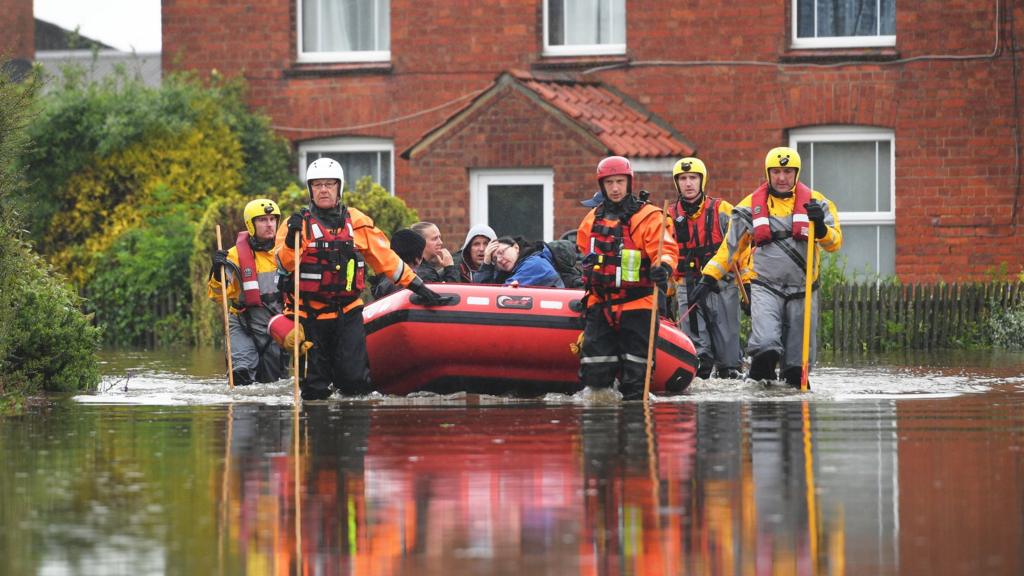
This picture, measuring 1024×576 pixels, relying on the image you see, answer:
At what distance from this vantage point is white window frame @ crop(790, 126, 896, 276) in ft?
82.5

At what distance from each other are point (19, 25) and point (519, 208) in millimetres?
26326

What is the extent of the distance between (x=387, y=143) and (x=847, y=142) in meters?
5.96

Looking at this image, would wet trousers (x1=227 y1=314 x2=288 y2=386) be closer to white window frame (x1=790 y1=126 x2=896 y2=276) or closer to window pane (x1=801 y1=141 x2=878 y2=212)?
white window frame (x1=790 y1=126 x2=896 y2=276)

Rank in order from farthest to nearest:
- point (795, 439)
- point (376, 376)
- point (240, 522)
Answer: point (376, 376) < point (795, 439) < point (240, 522)

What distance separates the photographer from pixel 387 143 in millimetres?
26719

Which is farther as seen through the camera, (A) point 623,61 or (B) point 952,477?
(A) point 623,61

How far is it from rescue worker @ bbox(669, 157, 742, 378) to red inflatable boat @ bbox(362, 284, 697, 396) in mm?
1788

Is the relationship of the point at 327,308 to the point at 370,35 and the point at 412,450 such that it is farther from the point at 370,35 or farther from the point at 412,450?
the point at 370,35

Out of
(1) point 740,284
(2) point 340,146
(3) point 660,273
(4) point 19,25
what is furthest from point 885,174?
(4) point 19,25

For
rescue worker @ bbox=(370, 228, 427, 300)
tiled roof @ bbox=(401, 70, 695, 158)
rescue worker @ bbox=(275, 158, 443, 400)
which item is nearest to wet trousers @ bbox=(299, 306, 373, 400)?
rescue worker @ bbox=(275, 158, 443, 400)

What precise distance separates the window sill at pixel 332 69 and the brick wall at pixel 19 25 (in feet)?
74.3

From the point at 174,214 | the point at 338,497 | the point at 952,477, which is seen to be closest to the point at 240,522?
the point at 338,497

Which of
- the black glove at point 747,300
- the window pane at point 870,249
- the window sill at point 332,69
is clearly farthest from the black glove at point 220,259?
the window pane at point 870,249

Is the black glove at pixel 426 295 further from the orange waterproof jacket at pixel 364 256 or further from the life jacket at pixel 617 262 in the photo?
the life jacket at pixel 617 262
